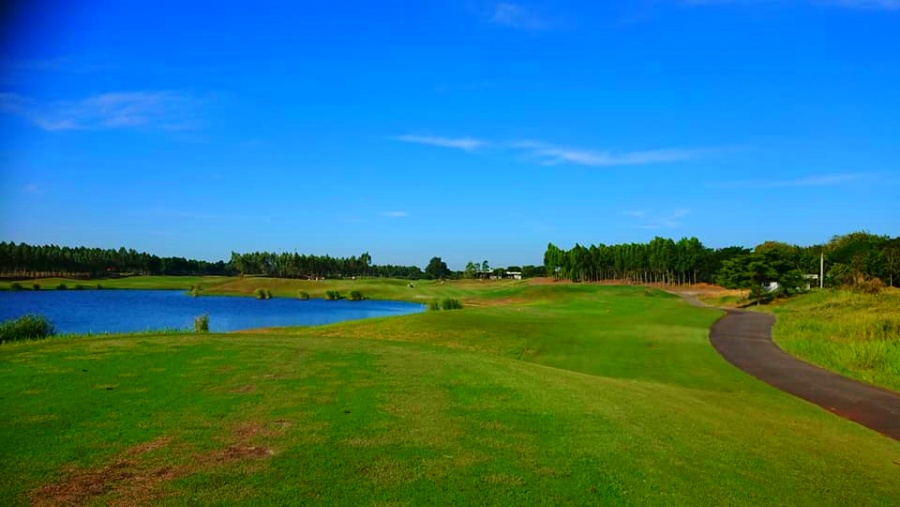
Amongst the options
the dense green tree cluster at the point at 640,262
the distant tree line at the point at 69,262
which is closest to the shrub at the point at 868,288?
the dense green tree cluster at the point at 640,262

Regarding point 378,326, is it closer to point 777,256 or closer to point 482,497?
point 482,497

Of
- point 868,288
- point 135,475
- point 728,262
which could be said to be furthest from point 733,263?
point 135,475

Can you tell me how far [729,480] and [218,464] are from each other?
19.8 feet

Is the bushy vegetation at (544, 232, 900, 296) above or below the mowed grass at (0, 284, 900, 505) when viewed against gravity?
above

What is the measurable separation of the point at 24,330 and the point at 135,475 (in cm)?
1970

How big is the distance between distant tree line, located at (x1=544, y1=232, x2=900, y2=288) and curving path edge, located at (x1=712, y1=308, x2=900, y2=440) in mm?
42010

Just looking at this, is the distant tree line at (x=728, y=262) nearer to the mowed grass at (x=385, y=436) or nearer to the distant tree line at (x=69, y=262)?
the mowed grass at (x=385, y=436)

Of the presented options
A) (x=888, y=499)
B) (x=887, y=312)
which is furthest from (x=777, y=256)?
(x=888, y=499)

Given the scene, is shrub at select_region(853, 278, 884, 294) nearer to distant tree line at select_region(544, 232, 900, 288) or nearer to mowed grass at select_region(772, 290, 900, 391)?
mowed grass at select_region(772, 290, 900, 391)

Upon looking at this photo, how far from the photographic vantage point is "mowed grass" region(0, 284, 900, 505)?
5.73 m

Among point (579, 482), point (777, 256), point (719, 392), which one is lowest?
point (719, 392)

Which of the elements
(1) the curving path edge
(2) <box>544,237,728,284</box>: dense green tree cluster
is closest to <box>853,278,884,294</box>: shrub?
(1) the curving path edge

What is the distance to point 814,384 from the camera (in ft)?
59.8

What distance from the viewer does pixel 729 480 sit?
7051 millimetres
